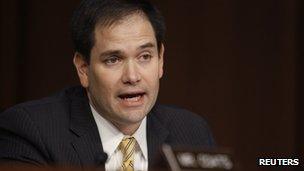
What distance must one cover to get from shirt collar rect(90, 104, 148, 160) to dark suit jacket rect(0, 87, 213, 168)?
0.06ft

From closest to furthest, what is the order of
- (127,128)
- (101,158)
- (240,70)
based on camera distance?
(101,158)
(127,128)
(240,70)

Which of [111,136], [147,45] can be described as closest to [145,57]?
[147,45]

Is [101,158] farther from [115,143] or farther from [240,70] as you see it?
[240,70]

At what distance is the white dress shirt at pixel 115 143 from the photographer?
1822 mm

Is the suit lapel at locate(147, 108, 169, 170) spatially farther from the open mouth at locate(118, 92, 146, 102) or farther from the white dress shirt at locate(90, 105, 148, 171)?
the open mouth at locate(118, 92, 146, 102)

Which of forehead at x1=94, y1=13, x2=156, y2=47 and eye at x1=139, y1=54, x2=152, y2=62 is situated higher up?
forehead at x1=94, y1=13, x2=156, y2=47

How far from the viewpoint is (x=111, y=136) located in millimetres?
1869

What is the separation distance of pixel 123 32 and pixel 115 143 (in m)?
0.32

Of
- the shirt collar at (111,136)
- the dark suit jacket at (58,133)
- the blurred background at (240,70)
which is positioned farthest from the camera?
the blurred background at (240,70)

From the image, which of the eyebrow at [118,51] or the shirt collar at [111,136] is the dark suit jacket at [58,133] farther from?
the eyebrow at [118,51]

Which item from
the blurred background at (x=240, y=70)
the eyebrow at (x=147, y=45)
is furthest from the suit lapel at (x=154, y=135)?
the blurred background at (x=240, y=70)

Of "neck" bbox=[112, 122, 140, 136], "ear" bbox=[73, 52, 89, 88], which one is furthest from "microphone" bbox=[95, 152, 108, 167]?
"ear" bbox=[73, 52, 89, 88]

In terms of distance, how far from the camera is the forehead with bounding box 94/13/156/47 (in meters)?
1.81

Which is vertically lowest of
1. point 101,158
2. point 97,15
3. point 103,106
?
point 101,158
